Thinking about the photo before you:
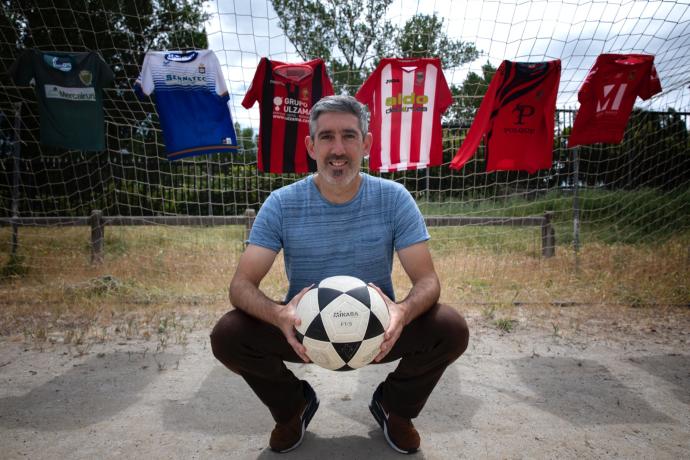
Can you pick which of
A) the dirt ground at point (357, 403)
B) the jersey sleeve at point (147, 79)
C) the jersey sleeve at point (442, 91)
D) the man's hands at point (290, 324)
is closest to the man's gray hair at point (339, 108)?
the man's hands at point (290, 324)

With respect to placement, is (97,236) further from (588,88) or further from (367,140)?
(588,88)

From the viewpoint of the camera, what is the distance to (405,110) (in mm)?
4500

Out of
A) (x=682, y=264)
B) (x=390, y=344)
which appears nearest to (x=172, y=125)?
(x=390, y=344)

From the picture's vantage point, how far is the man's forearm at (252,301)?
1814 millimetres

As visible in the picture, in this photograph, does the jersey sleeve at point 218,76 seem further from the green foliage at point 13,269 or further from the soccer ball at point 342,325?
the green foliage at point 13,269

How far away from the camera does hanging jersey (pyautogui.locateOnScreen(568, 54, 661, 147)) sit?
14.6 ft

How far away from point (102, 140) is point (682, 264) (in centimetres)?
711

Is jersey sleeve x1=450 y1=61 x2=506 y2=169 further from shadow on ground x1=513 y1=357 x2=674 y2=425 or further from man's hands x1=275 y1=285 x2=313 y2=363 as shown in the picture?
man's hands x1=275 y1=285 x2=313 y2=363

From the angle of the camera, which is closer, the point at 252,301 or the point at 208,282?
the point at 252,301

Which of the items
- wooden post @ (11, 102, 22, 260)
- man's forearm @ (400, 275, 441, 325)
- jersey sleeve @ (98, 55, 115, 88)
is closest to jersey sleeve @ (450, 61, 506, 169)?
man's forearm @ (400, 275, 441, 325)

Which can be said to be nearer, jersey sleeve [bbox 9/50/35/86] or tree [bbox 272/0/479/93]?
jersey sleeve [bbox 9/50/35/86]

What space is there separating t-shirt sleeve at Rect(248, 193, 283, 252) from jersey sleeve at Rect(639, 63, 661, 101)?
458cm

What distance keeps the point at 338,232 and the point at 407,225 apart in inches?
13.9

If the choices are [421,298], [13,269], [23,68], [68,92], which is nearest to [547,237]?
[421,298]
